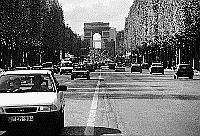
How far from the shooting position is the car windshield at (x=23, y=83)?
14062 mm

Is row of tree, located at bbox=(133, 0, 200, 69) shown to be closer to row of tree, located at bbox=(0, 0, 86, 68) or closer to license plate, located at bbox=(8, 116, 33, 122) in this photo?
row of tree, located at bbox=(0, 0, 86, 68)

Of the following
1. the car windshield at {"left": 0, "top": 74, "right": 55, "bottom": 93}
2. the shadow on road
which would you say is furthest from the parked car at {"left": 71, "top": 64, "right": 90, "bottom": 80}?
the car windshield at {"left": 0, "top": 74, "right": 55, "bottom": 93}

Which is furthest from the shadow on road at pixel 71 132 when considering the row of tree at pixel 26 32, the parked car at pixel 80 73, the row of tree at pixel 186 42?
the row of tree at pixel 186 42

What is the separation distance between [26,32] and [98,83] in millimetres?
52483

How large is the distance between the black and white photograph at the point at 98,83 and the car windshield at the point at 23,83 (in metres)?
0.01

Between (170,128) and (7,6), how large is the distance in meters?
70.3

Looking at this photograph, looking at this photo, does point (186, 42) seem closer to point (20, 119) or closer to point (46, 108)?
point (46, 108)

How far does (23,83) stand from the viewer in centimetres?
1484

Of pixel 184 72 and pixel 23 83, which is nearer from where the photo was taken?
pixel 23 83

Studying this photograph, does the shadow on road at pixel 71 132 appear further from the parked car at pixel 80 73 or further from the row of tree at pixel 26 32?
the row of tree at pixel 26 32

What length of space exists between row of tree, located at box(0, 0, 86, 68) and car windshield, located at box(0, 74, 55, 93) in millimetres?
65202

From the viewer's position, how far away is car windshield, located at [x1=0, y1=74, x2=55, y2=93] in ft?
46.1

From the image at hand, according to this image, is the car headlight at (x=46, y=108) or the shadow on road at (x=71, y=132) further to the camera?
the shadow on road at (x=71, y=132)

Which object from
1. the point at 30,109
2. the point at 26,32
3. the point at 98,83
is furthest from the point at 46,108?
the point at 26,32
